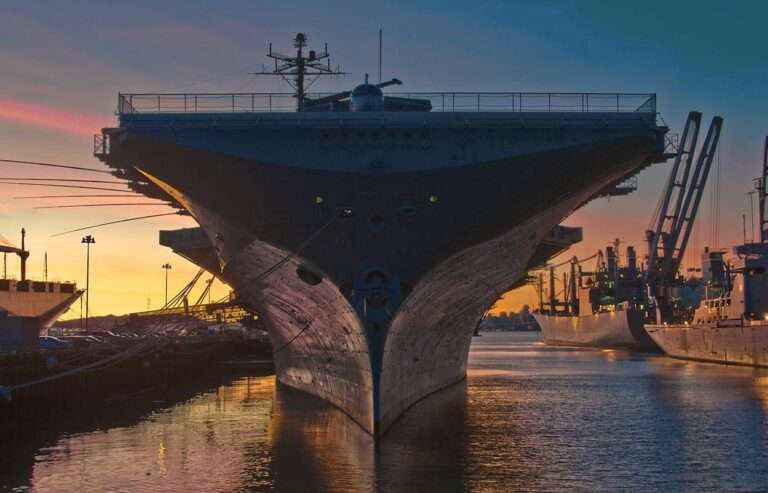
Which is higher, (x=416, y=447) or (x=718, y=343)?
(x=718, y=343)

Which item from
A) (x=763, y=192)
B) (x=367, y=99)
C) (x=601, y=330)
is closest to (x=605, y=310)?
(x=601, y=330)

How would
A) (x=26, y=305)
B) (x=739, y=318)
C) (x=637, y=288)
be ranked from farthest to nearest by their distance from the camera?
(x=637, y=288), (x=739, y=318), (x=26, y=305)

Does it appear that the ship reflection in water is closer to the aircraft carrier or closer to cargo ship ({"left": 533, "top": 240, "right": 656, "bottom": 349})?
the aircraft carrier

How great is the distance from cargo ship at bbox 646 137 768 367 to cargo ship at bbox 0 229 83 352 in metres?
42.8

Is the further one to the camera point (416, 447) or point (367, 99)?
point (367, 99)

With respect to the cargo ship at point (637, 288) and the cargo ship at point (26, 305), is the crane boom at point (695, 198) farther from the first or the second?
the cargo ship at point (26, 305)

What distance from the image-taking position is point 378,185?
77.5ft

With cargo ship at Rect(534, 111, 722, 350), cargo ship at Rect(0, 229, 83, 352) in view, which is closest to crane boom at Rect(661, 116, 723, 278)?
cargo ship at Rect(534, 111, 722, 350)

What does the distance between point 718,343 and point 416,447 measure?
50.6 m

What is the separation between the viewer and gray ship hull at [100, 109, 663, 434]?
2375cm

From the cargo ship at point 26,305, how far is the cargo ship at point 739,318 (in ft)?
141

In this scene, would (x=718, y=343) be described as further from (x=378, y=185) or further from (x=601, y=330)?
(x=378, y=185)

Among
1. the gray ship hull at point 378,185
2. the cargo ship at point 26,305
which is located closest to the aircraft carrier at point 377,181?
the gray ship hull at point 378,185

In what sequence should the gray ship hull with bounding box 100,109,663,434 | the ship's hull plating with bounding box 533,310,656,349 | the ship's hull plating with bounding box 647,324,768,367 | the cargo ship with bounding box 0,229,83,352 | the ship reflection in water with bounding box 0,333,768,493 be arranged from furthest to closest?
1. the ship's hull plating with bounding box 533,310,656,349
2. the ship's hull plating with bounding box 647,324,768,367
3. the cargo ship with bounding box 0,229,83,352
4. the gray ship hull with bounding box 100,109,663,434
5. the ship reflection in water with bounding box 0,333,768,493
